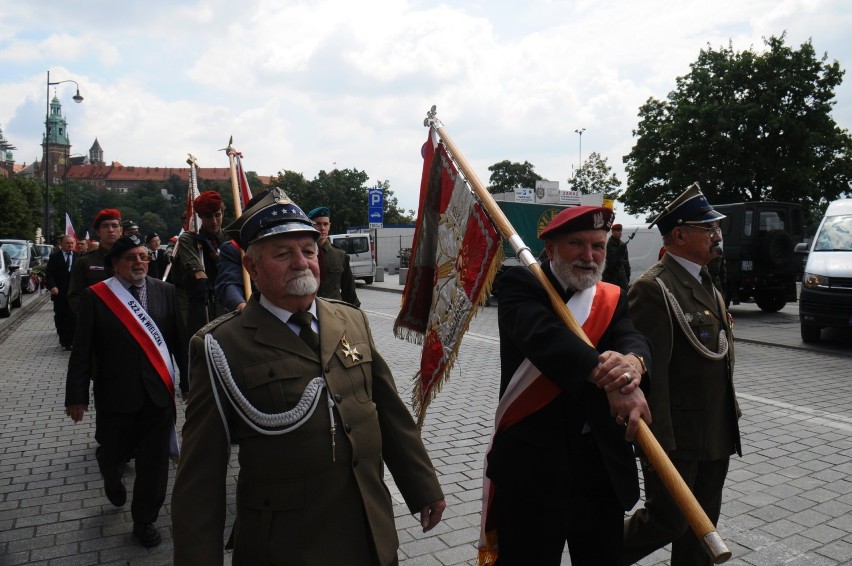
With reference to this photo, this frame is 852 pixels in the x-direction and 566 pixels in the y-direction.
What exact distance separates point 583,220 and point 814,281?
1072 cm

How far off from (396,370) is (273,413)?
7596 mm

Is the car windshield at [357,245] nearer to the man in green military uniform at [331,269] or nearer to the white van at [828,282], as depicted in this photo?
the white van at [828,282]

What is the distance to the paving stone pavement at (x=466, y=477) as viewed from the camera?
4.15 meters

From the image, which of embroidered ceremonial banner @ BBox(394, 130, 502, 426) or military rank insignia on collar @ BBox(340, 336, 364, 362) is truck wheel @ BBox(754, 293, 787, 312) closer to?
embroidered ceremonial banner @ BBox(394, 130, 502, 426)

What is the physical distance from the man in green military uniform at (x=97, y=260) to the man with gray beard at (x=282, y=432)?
4991mm

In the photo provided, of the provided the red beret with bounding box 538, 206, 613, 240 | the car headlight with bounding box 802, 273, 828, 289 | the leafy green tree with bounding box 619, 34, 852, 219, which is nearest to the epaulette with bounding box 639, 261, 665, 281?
the red beret with bounding box 538, 206, 613, 240

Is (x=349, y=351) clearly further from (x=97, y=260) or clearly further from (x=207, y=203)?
(x=97, y=260)

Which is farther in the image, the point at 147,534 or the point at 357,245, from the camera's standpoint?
the point at 357,245

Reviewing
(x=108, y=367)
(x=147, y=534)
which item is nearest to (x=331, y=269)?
(x=108, y=367)

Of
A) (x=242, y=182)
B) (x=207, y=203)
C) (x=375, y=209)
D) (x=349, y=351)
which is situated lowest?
(x=349, y=351)

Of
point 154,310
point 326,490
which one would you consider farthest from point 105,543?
point 326,490

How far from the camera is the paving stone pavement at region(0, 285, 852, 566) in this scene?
415 centimetres

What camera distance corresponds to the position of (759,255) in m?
16.2

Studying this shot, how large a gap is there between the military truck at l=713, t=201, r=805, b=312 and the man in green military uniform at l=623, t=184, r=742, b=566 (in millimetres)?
13132
